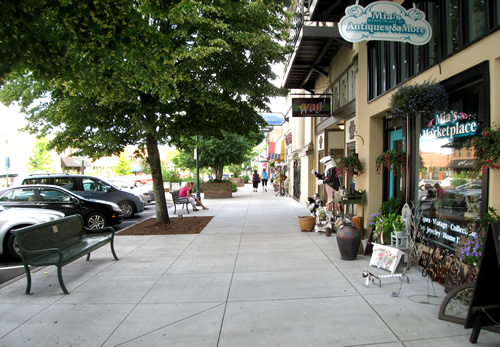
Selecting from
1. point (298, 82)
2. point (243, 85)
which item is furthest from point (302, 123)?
point (243, 85)

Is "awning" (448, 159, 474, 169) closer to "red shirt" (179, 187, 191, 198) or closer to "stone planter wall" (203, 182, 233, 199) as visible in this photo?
"red shirt" (179, 187, 191, 198)

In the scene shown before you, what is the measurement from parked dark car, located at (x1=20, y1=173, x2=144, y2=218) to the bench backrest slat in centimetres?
632

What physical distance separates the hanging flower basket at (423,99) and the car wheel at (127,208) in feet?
35.6

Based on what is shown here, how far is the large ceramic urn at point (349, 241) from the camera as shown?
5.97m

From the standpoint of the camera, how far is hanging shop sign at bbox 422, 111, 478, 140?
14.9ft

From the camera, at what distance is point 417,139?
6109mm

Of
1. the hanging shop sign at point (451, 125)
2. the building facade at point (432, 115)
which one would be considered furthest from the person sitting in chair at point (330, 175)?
the hanging shop sign at point (451, 125)

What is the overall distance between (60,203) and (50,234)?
495 cm

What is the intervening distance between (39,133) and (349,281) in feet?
34.3

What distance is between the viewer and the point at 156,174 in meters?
10.3

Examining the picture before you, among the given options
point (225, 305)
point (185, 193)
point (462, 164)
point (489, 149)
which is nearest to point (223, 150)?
point (185, 193)

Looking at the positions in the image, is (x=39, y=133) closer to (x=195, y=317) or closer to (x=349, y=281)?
(x=195, y=317)

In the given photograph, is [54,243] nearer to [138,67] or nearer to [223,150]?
[138,67]

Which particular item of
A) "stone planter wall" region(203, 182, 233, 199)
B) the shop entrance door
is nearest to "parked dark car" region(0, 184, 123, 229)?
the shop entrance door
